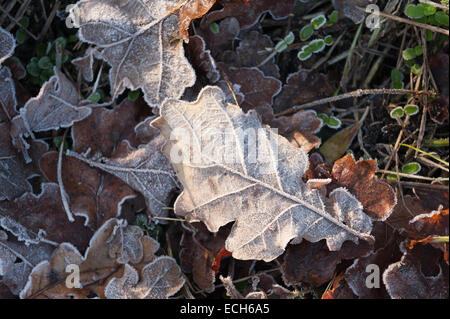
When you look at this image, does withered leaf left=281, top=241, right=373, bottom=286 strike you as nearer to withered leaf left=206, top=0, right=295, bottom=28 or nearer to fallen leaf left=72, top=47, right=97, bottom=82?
withered leaf left=206, top=0, right=295, bottom=28

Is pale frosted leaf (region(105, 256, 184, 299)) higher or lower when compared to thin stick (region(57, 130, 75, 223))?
lower

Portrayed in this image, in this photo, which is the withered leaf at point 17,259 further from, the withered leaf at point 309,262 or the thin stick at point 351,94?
the thin stick at point 351,94

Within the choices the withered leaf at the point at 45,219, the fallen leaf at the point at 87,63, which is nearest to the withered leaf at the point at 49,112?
the fallen leaf at the point at 87,63

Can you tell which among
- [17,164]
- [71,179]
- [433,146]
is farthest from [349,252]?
[17,164]

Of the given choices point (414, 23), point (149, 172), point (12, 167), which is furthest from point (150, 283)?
point (414, 23)

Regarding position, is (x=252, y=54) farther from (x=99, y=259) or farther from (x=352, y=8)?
(x=99, y=259)

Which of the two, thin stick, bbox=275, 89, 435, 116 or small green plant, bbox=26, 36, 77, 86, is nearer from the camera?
thin stick, bbox=275, 89, 435, 116

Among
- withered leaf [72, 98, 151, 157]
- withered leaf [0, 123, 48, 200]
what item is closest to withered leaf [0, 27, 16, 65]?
withered leaf [0, 123, 48, 200]

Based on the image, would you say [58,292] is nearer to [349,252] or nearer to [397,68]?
[349,252]
